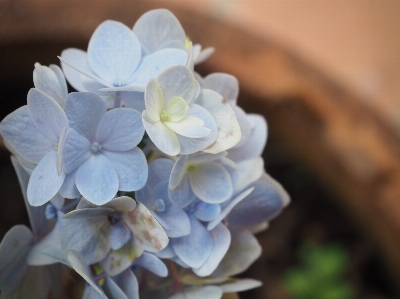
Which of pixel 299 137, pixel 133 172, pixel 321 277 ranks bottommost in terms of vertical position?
pixel 321 277

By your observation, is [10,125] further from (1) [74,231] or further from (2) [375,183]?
(2) [375,183]

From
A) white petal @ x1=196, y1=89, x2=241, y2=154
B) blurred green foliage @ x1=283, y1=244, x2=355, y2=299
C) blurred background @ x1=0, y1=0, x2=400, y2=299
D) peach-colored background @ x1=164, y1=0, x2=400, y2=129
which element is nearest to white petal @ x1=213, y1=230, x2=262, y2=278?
white petal @ x1=196, y1=89, x2=241, y2=154

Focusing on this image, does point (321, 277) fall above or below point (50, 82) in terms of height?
below

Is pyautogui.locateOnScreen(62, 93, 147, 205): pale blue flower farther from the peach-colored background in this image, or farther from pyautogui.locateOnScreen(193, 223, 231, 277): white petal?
the peach-colored background

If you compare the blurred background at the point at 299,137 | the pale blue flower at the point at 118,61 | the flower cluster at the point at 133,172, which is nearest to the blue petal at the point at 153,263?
the flower cluster at the point at 133,172

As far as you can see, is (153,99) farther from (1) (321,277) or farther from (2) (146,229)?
(1) (321,277)

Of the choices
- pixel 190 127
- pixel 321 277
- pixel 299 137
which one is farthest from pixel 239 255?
pixel 321 277
